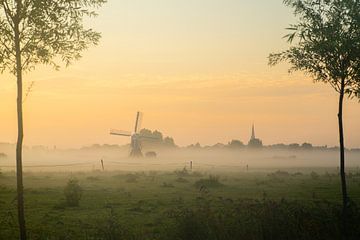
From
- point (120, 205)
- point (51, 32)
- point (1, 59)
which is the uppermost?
point (51, 32)

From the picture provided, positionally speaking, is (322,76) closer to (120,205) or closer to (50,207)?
(120,205)

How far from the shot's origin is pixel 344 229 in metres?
17.4

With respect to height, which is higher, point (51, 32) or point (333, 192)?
point (51, 32)

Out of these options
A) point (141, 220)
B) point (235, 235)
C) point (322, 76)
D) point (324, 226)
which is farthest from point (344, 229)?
point (141, 220)

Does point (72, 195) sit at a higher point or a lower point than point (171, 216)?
lower

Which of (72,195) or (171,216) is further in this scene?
(72,195)

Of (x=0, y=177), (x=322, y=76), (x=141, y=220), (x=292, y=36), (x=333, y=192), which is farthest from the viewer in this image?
(x=0, y=177)

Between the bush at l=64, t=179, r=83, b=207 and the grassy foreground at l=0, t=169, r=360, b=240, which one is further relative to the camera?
the bush at l=64, t=179, r=83, b=207

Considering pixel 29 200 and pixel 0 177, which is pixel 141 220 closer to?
pixel 29 200

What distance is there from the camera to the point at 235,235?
16.2 metres

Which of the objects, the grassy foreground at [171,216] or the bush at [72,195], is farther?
the bush at [72,195]

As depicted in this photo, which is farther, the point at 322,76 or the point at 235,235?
the point at 322,76

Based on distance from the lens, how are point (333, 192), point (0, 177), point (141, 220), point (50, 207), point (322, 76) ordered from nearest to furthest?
point (322, 76) → point (141, 220) → point (50, 207) → point (333, 192) → point (0, 177)

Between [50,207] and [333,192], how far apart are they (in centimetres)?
2730
